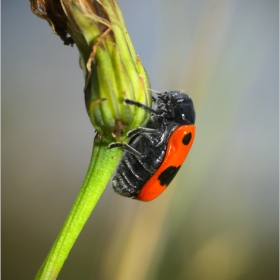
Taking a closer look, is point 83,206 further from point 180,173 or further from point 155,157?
point 180,173

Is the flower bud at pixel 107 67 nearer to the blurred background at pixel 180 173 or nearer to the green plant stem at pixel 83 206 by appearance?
the green plant stem at pixel 83 206

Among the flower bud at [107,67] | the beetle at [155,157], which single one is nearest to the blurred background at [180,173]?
the beetle at [155,157]

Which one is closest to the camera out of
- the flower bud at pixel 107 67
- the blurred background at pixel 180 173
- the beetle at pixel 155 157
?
the flower bud at pixel 107 67

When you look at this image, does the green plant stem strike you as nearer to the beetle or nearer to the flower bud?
the flower bud

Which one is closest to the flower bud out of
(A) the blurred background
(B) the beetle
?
(B) the beetle

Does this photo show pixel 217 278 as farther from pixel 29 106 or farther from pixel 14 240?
pixel 29 106

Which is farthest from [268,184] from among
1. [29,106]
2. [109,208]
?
[29,106]

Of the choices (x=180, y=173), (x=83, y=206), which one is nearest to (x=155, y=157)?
(x=83, y=206)
